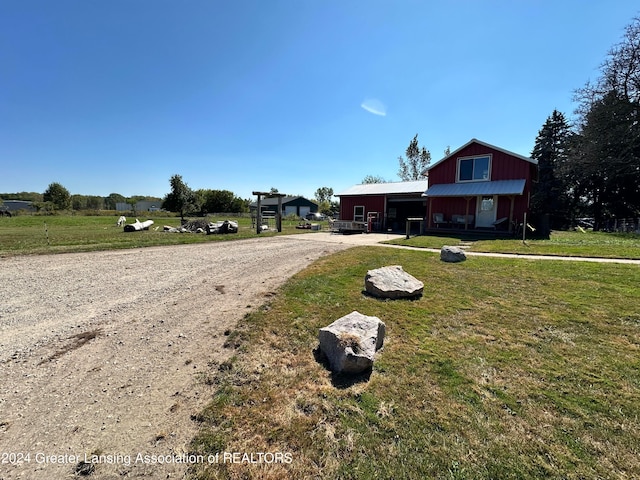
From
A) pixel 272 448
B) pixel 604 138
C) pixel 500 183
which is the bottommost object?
pixel 272 448

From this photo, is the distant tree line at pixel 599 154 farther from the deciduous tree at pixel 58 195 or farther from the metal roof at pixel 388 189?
the deciduous tree at pixel 58 195

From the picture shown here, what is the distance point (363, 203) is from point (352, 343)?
20378mm

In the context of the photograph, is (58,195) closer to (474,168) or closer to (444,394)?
(474,168)

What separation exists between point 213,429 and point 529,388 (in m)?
2.80

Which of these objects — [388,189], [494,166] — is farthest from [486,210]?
[388,189]

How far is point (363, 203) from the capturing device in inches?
893

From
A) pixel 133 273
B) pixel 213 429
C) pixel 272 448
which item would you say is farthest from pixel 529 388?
pixel 133 273

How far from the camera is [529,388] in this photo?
2604 mm

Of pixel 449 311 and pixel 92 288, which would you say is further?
pixel 92 288

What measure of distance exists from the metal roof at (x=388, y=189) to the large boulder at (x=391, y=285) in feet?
52.7

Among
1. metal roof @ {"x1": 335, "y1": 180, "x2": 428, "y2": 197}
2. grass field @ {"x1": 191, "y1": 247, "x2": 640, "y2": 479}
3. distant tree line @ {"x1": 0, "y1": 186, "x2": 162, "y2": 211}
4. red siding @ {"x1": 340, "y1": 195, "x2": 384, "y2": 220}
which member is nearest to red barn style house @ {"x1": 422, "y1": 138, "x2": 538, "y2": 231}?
metal roof @ {"x1": 335, "y1": 180, "x2": 428, "y2": 197}

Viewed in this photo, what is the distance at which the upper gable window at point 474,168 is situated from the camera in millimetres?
16656

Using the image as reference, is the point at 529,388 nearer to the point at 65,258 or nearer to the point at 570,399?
the point at 570,399

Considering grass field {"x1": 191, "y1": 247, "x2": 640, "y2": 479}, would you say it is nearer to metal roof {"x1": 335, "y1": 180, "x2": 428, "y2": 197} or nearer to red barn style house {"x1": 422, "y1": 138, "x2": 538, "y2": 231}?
red barn style house {"x1": 422, "y1": 138, "x2": 538, "y2": 231}
